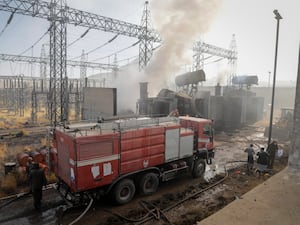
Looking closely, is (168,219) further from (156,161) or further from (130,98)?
(130,98)

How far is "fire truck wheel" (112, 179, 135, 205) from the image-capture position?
25.1 ft

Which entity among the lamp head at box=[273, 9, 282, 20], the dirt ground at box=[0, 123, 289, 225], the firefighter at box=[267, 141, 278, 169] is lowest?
the dirt ground at box=[0, 123, 289, 225]

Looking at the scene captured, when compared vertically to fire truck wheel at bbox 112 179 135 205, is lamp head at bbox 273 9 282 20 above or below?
above

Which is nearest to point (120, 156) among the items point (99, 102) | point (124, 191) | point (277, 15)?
point (124, 191)

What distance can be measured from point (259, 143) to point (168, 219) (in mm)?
14900

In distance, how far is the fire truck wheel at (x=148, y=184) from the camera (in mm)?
8452

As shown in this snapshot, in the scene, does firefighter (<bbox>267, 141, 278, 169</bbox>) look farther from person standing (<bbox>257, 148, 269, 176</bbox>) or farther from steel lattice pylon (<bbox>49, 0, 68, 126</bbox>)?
steel lattice pylon (<bbox>49, 0, 68, 126</bbox>)

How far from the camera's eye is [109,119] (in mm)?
9266

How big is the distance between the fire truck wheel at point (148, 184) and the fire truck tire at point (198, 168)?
2508 millimetres

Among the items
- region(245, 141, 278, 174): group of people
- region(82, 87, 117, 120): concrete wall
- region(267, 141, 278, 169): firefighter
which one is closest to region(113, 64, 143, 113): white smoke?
region(82, 87, 117, 120): concrete wall

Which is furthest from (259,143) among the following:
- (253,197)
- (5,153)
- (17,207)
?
(5,153)

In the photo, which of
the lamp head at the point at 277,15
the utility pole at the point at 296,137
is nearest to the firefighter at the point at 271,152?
the utility pole at the point at 296,137

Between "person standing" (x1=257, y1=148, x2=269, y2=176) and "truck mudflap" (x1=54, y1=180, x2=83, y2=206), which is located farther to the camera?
"person standing" (x1=257, y1=148, x2=269, y2=176)

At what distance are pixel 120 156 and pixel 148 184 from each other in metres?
2.05
